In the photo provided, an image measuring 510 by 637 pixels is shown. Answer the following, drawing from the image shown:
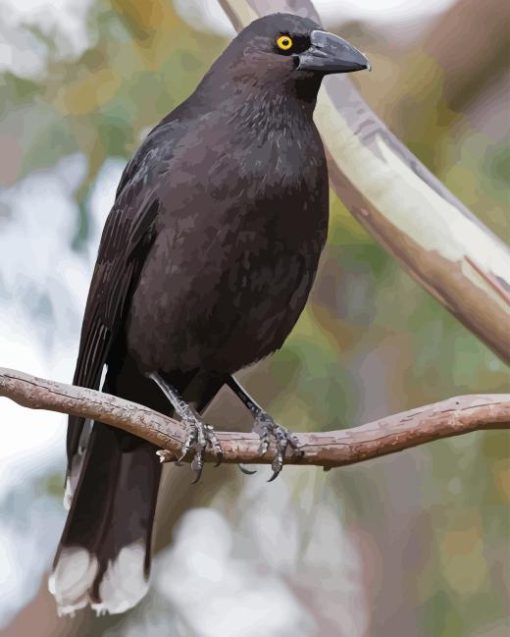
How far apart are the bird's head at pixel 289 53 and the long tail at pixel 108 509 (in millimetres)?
1008

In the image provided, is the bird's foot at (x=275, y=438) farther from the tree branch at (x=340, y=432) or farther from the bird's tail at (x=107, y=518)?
the bird's tail at (x=107, y=518)

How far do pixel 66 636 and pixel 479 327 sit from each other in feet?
6.99

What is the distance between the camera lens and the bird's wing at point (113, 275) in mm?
3764

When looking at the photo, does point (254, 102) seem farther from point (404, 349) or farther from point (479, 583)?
point (479, 583)

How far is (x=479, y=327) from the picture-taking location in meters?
3.87

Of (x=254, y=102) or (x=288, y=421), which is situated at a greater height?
(x=254, y=102)

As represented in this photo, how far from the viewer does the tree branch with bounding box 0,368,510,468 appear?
10.2 feet

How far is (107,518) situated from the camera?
4.14m

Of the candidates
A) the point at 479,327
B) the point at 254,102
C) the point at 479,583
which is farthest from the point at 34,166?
the point at 479,583

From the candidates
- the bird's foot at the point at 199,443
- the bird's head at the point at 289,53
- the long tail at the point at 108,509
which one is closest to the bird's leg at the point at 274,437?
the bird's foot at the point at 199,443

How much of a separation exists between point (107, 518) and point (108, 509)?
0.11 ft

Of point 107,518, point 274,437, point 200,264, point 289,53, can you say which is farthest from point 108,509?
point 289,53

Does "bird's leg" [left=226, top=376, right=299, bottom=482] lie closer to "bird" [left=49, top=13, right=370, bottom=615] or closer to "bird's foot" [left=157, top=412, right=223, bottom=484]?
"bird" [left=49, top=13, right=370, bottom=615]

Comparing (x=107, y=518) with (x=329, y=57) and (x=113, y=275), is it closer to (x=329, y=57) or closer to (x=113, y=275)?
(x=113, y=275)
